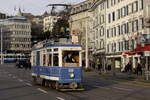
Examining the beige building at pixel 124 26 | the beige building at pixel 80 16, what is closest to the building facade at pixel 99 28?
the beige building at pixel 124 26

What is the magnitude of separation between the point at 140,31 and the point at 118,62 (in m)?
16.8

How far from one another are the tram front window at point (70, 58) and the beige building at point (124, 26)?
3516cm

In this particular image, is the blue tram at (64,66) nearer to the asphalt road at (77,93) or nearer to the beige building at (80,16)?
the asphalt road at (77,93)

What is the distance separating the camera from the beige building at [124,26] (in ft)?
218

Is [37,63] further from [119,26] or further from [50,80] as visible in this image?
[119,26]

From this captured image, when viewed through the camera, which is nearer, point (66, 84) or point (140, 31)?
point (66, 84)

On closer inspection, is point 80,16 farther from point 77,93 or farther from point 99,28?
point 77,93

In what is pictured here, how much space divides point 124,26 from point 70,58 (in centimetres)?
5147

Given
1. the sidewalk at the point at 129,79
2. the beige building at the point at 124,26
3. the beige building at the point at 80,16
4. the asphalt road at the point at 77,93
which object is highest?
the beige building at the point at 80,16

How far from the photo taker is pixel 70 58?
83.9ft

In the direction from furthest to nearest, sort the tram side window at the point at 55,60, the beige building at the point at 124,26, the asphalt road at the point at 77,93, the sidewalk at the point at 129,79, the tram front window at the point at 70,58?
the beige building at the point at 124,26
the sidewalk at the point at 129,79
the tram side window at the point at 55,60
the tram front window at the point at 70,58
the asphalt road at the point at 77,93

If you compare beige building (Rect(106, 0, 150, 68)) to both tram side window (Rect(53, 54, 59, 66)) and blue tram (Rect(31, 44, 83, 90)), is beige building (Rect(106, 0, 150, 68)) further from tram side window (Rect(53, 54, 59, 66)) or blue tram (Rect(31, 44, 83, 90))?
Result: tram side window (Rect(53, 54, 59, 66))

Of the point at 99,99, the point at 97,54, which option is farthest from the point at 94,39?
the point at 99,99

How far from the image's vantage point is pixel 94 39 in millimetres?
106062
